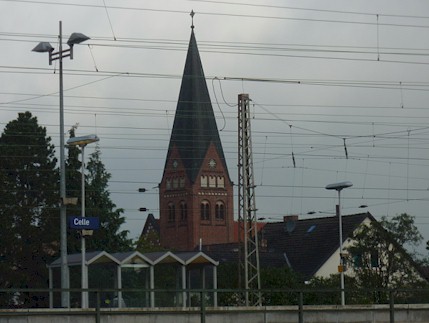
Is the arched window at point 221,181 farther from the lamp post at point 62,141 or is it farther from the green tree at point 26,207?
the lamp post at point 62,141

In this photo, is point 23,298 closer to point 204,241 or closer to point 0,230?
point 0,230

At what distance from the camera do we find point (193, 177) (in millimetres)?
157750

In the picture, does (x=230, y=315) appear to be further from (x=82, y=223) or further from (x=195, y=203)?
(x=195, y=203)

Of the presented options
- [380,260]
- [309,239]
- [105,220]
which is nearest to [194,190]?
[309,239]

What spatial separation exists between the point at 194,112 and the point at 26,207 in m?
68.8

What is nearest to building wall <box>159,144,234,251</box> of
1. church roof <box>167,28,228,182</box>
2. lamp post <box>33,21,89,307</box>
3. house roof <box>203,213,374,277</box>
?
church roof <box>167,28,228,182</box>

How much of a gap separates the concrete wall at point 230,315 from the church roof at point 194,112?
109896 mm

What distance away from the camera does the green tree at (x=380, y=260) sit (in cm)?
6391

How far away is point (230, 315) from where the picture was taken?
24.7 m

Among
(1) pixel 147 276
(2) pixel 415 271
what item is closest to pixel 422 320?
(1) pixel 147 276

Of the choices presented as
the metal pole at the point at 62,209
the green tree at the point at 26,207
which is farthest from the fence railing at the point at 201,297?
the green tree at the point at 26,207

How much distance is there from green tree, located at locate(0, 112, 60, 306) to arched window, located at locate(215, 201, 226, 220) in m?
85.8

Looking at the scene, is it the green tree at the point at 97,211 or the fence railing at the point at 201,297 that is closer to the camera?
the fence railing at the point at 201,297

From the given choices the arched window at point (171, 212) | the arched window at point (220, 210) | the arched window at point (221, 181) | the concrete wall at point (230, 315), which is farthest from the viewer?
the arched window at point (220, 210)
